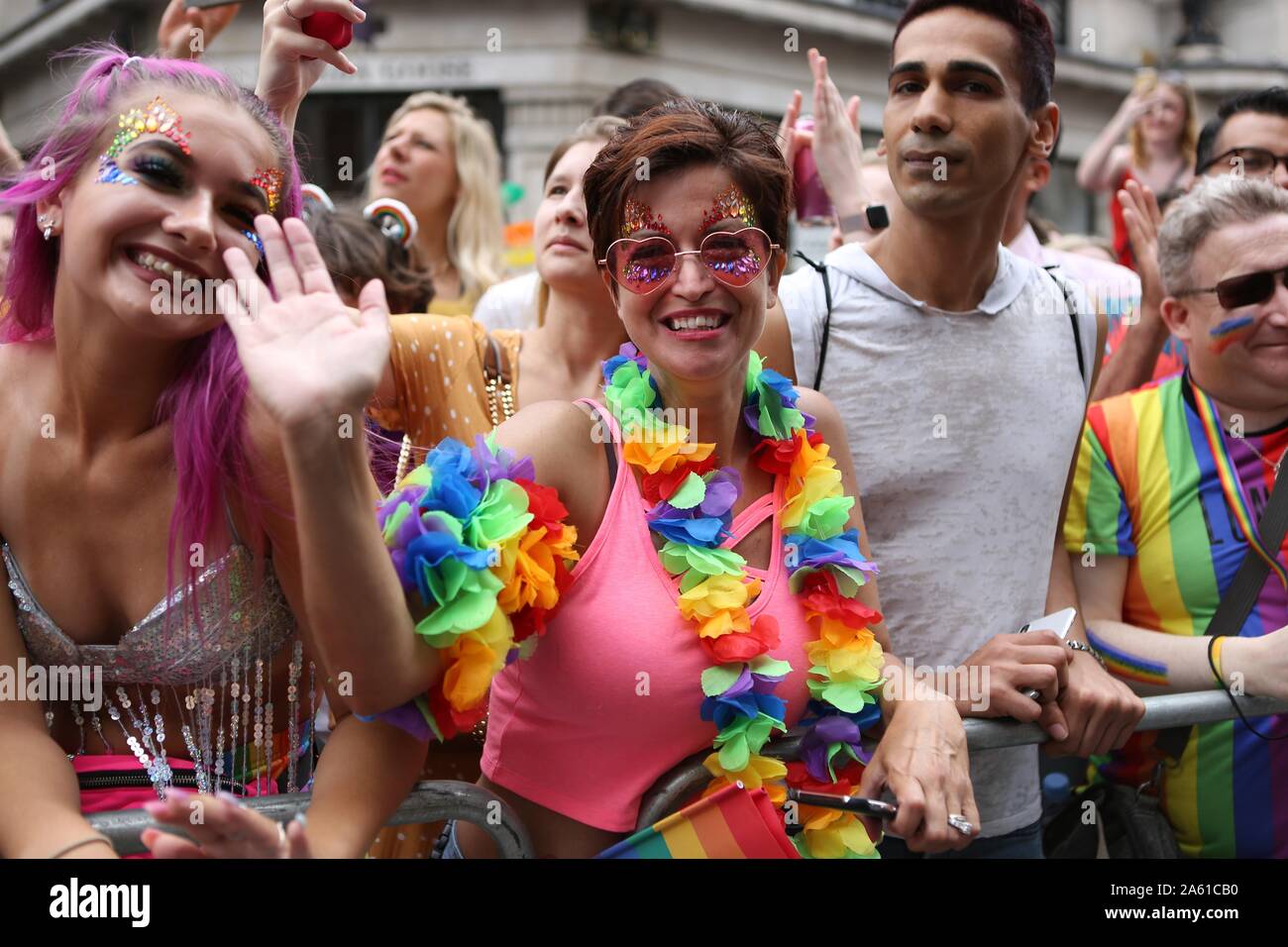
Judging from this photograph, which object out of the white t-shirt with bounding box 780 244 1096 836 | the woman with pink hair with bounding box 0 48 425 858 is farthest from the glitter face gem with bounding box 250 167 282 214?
the white t-shirt with bounding box 780 244 1096 836

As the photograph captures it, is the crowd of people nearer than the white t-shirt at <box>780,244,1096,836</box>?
Yes

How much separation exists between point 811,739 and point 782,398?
589 mm

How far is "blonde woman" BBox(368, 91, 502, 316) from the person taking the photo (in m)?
4.95

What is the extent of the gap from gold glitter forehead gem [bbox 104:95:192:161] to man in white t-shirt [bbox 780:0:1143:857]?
129 cm

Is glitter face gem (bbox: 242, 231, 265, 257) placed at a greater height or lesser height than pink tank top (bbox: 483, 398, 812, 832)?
greater

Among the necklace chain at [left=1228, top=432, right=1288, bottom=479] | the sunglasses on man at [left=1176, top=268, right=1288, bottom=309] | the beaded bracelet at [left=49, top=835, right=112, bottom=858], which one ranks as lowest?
the beaded bracelet at [left=49, top=835, right=112, bottom=858]

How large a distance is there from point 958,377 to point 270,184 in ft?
4.74

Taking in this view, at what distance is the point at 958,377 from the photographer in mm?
2635

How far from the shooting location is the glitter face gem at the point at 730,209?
2055 millimetres

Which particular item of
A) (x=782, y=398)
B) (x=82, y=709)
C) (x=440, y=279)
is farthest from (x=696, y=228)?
(x=440, y=279)

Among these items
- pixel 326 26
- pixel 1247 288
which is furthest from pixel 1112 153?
pixel 326 26

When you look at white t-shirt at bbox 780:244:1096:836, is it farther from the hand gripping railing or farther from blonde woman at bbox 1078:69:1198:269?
blonde woman at bbox 1078:69:1198:269

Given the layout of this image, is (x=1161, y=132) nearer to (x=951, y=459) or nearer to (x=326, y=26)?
(x=951, y=459)
